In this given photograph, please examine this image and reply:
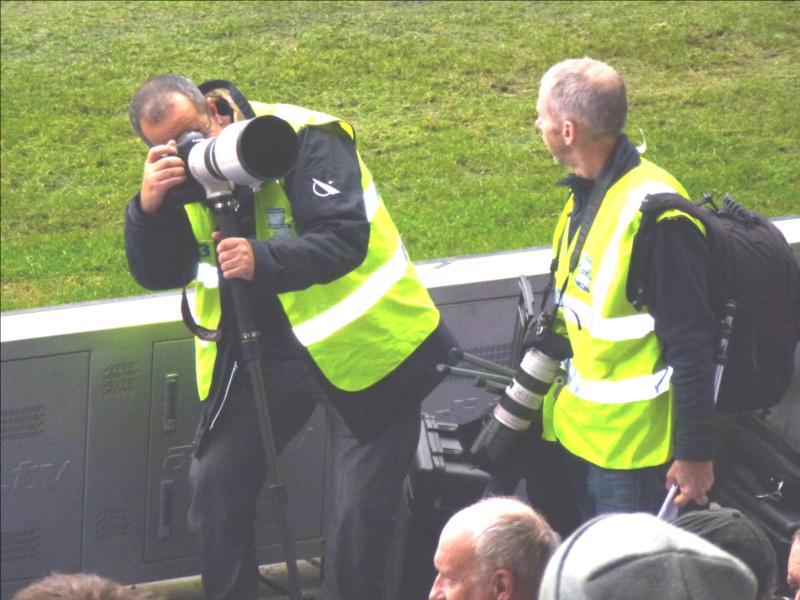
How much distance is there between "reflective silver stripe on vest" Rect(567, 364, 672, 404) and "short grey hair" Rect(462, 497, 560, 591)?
3.50 feet

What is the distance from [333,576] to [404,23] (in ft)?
17.6

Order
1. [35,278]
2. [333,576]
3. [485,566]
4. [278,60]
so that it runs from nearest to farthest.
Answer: [485,566] → [333,576] → [35,278] → [278,60]

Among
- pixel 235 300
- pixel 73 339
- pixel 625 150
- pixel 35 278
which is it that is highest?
pixel 625 150

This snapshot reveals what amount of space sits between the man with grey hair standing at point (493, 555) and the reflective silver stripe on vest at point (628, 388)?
1.08m

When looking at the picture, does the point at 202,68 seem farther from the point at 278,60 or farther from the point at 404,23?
the point at 404,23

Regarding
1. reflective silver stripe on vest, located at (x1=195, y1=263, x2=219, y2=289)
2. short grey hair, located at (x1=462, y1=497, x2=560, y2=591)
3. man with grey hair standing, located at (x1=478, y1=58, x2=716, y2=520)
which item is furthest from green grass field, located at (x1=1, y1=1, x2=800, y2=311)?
short grey hair, located at (x1=462, y1=497, x2=560, y2=591)

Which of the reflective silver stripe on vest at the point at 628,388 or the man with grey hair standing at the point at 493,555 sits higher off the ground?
the man with grey hair standing at the point at 493,555

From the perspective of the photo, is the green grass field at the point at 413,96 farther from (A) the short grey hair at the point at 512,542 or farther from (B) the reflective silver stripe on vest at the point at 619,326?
(A) the short grey hair at the point at 512,542

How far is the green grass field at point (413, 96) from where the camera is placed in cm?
739

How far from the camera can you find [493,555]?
10.5 feet

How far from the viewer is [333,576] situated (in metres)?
4.72

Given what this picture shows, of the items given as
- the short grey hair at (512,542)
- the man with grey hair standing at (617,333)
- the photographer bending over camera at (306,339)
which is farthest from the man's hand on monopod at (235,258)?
the short grey hair at (512,542)

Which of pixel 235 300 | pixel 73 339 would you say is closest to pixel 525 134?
pixel 73 339

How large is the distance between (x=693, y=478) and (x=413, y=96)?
479 cm
